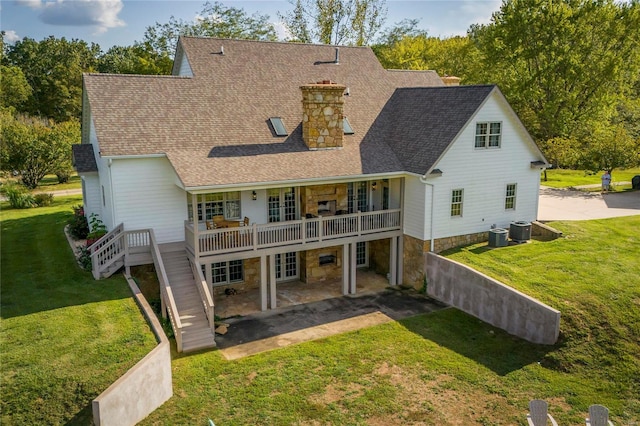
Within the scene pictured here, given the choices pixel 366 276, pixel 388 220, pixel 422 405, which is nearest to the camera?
pixel 422 405

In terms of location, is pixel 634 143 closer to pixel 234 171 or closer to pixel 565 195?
pixel 565 195

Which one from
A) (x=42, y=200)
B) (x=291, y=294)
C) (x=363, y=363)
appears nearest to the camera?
(x=363, y=363)

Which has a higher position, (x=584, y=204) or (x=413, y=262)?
(x=584, y=204)

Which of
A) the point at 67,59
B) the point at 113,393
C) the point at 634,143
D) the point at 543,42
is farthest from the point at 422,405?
the point at 67,59

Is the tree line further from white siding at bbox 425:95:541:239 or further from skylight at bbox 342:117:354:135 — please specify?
skylight at bbox 342:117:354:135

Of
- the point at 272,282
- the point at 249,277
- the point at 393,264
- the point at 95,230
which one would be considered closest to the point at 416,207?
the point at 393,264

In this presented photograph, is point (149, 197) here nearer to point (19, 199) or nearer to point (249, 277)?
point (249, 277)
